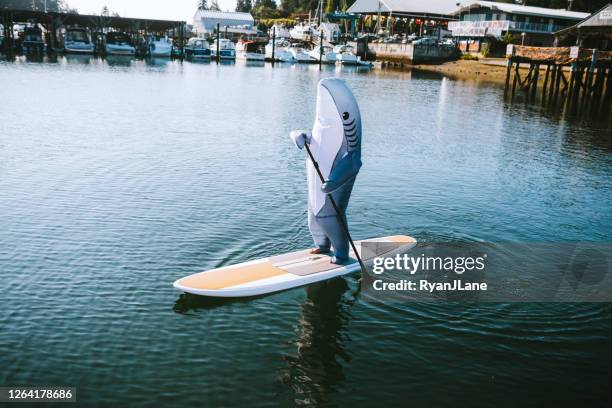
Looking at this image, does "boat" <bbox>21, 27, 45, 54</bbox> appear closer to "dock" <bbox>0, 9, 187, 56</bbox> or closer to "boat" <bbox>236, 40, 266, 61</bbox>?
"dock" <bbox>0, 9, 187, 56</bbox>

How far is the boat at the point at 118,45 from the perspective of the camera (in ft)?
240

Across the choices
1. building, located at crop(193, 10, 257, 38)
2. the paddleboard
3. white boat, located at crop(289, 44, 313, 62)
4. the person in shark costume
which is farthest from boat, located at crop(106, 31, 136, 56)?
the person in shark costume

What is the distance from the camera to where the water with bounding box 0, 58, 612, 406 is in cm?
699

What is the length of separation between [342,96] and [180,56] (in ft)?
240

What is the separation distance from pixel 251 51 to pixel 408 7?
2932cm

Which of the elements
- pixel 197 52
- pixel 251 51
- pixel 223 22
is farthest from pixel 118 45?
pixel 223 22

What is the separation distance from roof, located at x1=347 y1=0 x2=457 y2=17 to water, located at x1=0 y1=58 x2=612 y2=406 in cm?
7199

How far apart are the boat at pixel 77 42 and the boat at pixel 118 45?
2.28 m

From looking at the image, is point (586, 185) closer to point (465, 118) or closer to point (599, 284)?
point (599, 284)

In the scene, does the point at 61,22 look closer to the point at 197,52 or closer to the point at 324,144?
the point at 197,52

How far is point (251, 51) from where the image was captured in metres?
83.8

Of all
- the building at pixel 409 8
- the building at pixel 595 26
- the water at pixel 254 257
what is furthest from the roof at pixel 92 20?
the water at pixel 254 257

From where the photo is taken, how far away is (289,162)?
1842cm

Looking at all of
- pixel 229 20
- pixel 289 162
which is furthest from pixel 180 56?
pixel 289 162
